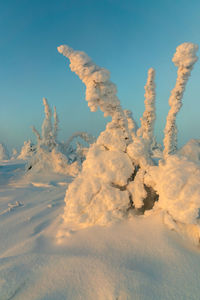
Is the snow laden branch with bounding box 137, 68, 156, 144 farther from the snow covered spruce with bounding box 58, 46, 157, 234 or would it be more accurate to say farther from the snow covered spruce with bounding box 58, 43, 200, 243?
the snow covered spruce with bounding box 58, 46, 157, 234

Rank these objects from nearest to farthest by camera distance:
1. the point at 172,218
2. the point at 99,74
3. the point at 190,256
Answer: the point at 190,256
the point at 172,218
the point at 99,74

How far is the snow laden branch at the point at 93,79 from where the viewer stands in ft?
9.54

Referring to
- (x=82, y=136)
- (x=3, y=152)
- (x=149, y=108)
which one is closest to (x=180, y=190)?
(x=149, y=108)

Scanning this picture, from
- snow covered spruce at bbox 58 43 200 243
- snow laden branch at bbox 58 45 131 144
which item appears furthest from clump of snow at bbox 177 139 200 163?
snow laden branch at bbox 58 45 131 144

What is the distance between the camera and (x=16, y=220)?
12.0 feet

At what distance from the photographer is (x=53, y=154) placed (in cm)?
1018

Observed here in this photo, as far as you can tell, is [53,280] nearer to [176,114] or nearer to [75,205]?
[75,205]

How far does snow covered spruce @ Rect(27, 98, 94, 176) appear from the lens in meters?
9.77

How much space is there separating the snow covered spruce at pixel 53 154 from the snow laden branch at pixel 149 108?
18.1 feet

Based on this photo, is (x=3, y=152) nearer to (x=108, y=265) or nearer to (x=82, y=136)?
(x=82, y=136)

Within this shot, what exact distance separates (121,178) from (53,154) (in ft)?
26.1

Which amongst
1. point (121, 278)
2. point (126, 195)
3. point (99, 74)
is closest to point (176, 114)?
point (99, 74)

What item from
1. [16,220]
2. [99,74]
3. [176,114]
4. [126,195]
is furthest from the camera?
[176,114]

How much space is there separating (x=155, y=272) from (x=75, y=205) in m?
1.46
